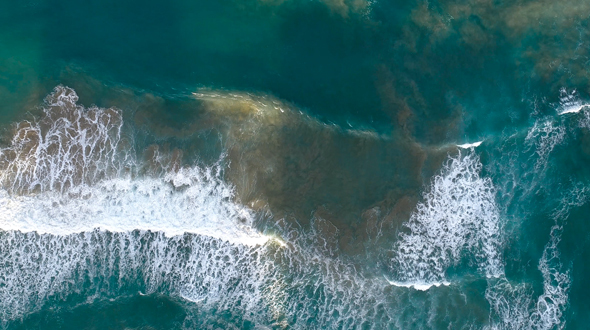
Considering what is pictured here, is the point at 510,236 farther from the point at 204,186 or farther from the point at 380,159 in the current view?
the point at 204,186

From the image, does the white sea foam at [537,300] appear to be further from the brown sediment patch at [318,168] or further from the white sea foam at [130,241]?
the brown sediment patch at [318,168]

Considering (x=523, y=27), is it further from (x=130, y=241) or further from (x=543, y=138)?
(x=130, y=241)

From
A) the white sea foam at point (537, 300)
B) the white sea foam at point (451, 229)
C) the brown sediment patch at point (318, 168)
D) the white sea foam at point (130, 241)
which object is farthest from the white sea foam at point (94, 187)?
the white sea foam at point (537, 300)

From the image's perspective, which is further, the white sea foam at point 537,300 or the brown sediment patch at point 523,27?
the brown sediment patch at point 523,27

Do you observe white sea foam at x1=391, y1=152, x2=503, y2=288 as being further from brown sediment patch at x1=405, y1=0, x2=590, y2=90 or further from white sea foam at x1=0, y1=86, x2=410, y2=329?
brown sediment patch at x1=405, y1=0, x2=590, y2=90

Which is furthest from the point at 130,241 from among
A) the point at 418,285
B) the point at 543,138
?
the point at 543,138

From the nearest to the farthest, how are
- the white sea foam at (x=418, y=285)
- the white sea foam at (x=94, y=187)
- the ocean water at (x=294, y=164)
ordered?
1. the white sea foam at (x=94, y=187)
2. the ocean water at (x=294, y=164)
3. the white sea foam at (x=418, y=285)

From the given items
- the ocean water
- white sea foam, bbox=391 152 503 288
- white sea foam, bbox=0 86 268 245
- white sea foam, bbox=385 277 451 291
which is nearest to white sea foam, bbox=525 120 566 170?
the ocean water
